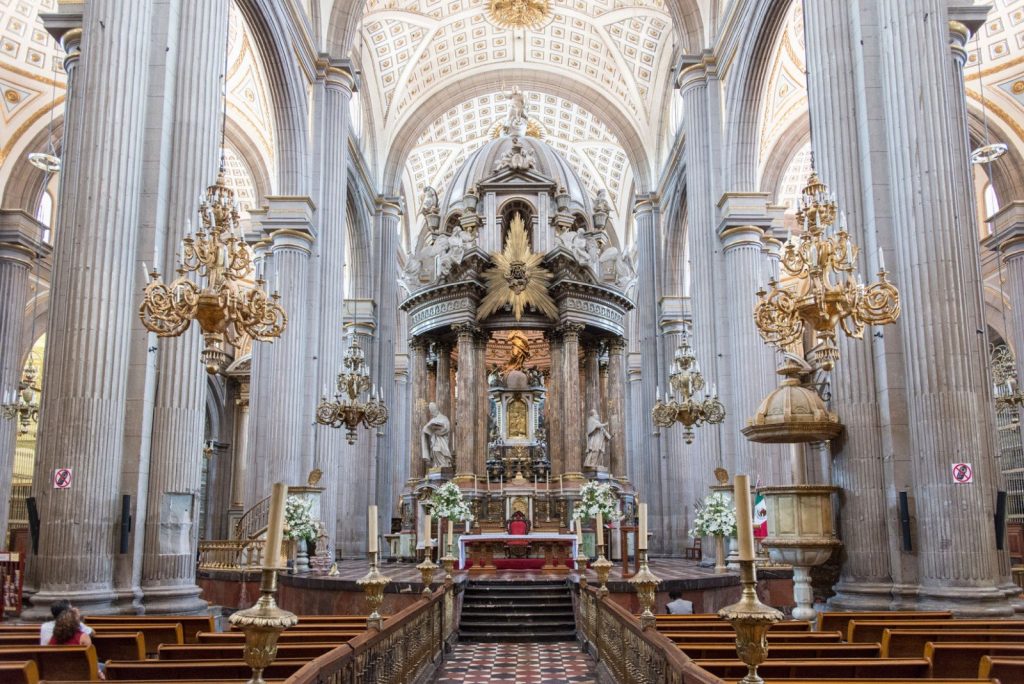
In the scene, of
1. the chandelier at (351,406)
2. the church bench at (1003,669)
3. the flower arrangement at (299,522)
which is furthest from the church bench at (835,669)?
the chandelier at (351,406)

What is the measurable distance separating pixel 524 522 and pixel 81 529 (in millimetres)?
13823

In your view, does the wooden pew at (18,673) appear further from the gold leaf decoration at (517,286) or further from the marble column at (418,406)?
the gold leaf decoration at (517,286)

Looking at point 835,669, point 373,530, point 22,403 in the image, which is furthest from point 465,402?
point 835,669

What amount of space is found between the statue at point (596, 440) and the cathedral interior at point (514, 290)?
0.29ft

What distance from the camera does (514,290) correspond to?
24578mm

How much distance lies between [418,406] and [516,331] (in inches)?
167

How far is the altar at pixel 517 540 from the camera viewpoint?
64.3ft

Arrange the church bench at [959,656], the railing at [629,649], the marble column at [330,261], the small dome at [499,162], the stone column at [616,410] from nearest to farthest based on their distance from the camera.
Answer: the railing at [629,649] < the church bench at [959,656] < the marble column at [330,261] < the stone column at [616,410] < the small dome at [499,162]

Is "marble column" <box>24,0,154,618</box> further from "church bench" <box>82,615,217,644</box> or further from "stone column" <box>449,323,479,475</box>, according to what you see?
"stone column" <box>449,323,479,475</box>

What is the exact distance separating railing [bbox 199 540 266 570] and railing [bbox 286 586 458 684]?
5023mm

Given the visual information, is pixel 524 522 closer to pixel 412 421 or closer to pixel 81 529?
pixel 412 421

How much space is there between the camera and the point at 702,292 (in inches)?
856

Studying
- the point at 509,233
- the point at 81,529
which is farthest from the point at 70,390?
the point at 509,233

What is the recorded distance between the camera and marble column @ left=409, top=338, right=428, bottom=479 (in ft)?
81.3
